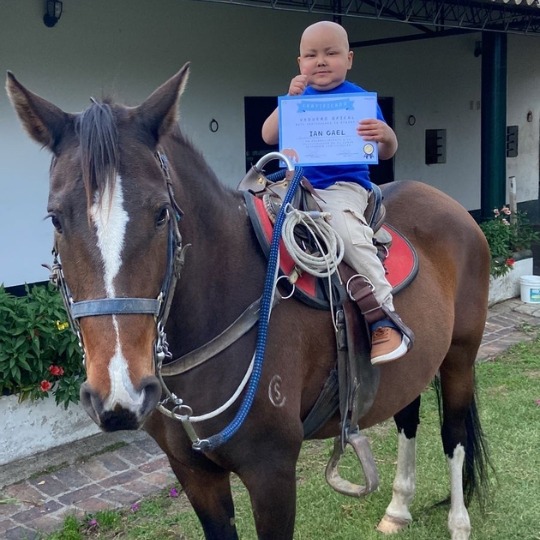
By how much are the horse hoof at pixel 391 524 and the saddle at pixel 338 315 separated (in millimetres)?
963

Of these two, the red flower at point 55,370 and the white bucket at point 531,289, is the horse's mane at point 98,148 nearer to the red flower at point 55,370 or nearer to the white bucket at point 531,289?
the red flower at point 55,370

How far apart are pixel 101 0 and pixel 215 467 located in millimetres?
5050

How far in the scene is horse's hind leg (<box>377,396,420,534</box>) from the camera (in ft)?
11.1

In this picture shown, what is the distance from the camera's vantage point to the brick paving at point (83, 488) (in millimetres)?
3498

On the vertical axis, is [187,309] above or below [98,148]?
below

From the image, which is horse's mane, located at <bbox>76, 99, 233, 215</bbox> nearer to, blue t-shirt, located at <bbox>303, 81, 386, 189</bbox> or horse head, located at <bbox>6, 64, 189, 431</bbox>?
horse head, located at <bbox>6, 64, 189, 431</bbox>

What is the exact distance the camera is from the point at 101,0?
19.6 ft

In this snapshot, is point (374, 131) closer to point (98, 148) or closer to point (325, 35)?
point (325, 35)

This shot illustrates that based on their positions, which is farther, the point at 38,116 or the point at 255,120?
the point at 255,120

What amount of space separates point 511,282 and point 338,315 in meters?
6.05

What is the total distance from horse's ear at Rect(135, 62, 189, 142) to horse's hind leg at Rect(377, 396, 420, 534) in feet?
7.15

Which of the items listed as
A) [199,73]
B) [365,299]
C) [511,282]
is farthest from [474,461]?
[199,73]

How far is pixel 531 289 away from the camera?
7590 mm

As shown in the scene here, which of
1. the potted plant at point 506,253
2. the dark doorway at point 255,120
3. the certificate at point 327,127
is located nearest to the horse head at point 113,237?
the certificate at point 327,127
